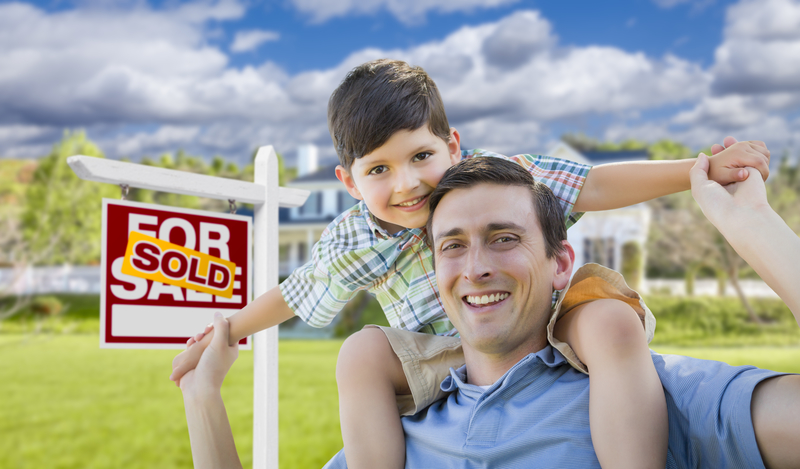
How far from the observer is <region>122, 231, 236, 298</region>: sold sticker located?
250 cm

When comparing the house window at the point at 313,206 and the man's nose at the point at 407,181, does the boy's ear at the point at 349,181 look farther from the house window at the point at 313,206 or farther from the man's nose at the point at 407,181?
the house window at the point at 313,206

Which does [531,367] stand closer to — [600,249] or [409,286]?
[409,286]

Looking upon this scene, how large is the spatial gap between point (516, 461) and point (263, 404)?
5.14 feet

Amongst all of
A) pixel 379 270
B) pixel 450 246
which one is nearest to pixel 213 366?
pixel 379 270

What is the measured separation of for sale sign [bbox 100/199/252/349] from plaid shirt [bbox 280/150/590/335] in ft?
2.42

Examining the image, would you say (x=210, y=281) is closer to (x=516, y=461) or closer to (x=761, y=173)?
(x=516, y=461)

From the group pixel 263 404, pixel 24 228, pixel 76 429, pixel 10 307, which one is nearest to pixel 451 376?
pixel 263 404

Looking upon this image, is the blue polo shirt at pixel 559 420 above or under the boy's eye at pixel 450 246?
under

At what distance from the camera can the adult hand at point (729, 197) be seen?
1300 millimetres

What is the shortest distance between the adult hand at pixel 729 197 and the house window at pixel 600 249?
2026 cm

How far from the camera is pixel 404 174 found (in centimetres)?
165

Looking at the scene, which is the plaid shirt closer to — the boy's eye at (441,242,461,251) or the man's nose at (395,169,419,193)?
the man's nose at (395,169,419,193)

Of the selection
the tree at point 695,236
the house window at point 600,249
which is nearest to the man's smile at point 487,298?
the house window at point 600,249

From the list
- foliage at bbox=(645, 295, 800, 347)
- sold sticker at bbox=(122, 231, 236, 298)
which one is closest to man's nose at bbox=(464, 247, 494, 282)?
sold sticker at bbox=(122, 231, 236, 298)
